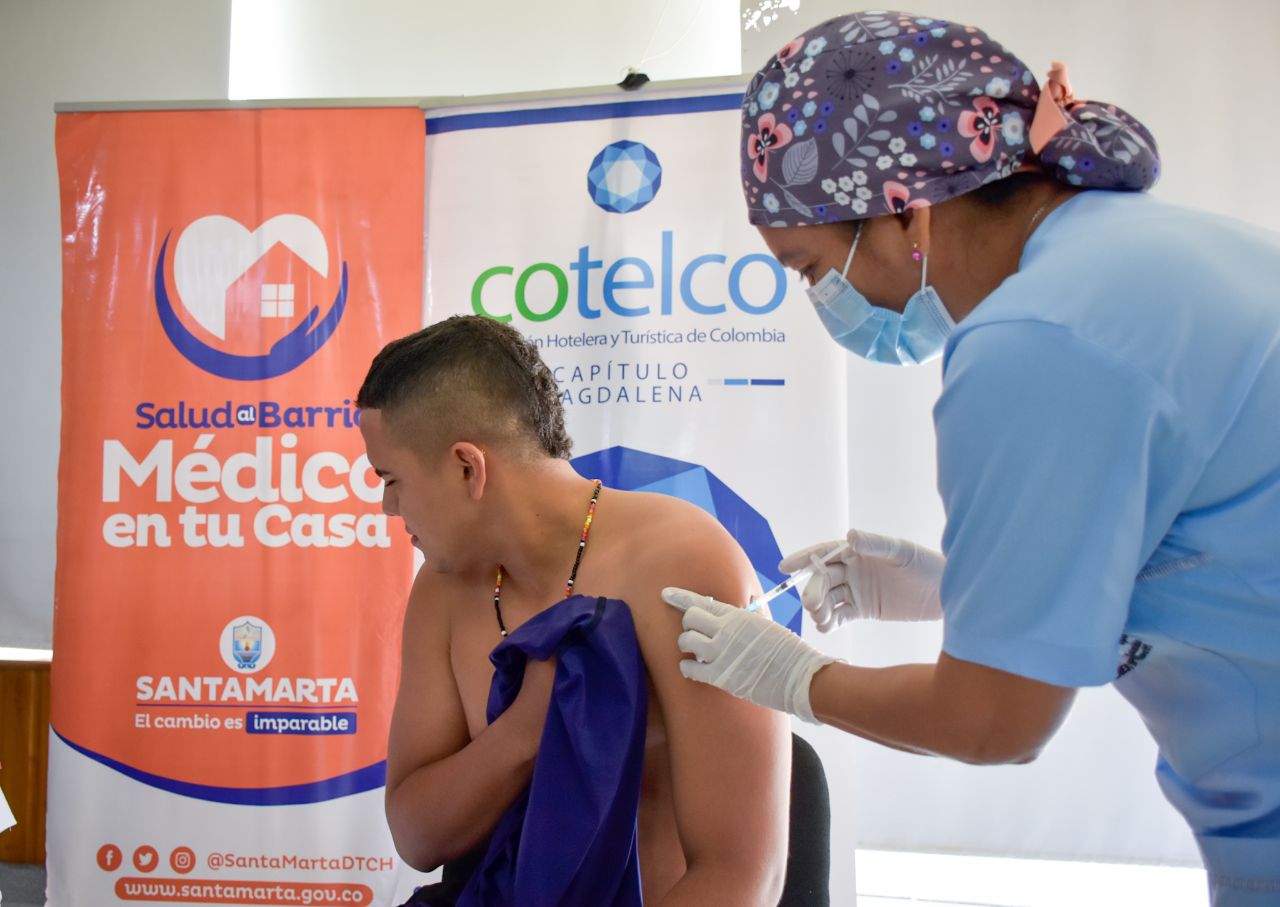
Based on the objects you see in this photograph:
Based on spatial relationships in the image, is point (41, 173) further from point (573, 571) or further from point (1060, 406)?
point (1060, 406)

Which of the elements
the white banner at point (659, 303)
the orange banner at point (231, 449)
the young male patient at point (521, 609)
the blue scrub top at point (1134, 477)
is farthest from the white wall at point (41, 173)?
the blue scrub top at point (1134, 477)

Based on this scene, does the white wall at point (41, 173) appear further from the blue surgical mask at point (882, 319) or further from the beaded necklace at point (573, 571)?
the blue surgical mask at point (882, 319)

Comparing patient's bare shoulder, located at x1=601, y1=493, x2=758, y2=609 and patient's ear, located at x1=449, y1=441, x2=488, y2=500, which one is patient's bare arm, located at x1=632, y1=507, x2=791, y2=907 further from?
patient's ear, located at x1=449, y1=441, x2=488, y2=500

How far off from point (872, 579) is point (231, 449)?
1.96 meters

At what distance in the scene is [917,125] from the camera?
3.25 feet

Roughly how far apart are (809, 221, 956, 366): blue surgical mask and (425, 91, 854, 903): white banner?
1.48m

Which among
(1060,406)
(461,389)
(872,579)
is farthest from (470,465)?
(1060,406)

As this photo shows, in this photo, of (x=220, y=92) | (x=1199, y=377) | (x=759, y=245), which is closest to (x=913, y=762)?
(x=759, y=245)

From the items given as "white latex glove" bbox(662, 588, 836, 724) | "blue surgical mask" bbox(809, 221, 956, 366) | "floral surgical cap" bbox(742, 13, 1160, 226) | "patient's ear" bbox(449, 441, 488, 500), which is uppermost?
"floral surgical cap" bbox(742, 13, 1160, 226)

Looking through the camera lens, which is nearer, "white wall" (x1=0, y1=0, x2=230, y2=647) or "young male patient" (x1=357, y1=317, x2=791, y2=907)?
"young male patient" (x1=357, y1=317, x2=791, y2=907)

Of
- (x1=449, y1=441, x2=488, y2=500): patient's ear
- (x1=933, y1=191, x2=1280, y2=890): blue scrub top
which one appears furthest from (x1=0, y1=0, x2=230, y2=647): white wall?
(x1=933, y1=191, x2=1280, y2=890): blue scrub top

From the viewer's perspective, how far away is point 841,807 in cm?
265

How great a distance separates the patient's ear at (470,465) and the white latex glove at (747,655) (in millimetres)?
347

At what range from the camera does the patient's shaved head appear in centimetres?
152
